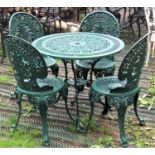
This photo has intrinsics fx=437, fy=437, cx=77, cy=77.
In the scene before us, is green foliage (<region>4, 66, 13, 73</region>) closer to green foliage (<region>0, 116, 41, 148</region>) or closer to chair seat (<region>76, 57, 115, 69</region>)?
chair seat (<region>76, 57, 115, 69</region>)

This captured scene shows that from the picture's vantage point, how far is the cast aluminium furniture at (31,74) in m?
3.89

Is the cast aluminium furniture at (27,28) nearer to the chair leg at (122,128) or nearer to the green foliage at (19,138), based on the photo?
the green foliage at (19,138)

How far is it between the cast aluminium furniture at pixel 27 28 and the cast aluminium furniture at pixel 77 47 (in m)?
0.39

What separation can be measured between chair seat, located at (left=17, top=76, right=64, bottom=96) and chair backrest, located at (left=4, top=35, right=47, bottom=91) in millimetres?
38

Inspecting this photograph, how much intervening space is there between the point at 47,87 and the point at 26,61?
38 cm

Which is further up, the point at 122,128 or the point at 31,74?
the point at 31,74

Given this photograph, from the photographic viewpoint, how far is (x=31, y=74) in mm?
3992

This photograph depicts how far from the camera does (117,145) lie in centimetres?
421

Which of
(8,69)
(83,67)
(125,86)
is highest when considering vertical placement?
(125,86)

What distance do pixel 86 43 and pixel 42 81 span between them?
1.93 feet

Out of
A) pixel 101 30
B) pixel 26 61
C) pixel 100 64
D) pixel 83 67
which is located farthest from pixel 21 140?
pixel 101 30

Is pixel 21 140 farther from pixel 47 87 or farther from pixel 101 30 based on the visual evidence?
pixel 101 30
